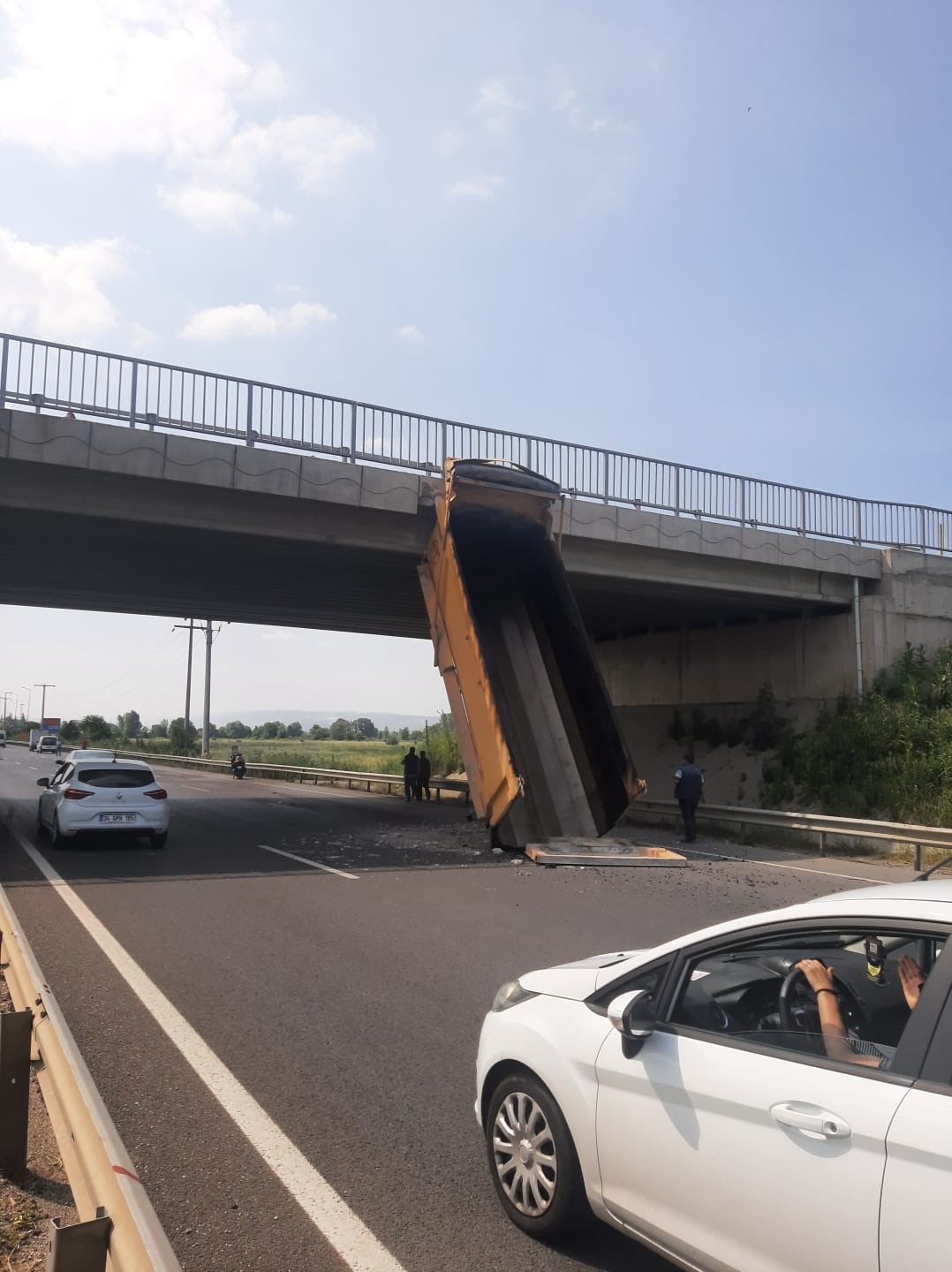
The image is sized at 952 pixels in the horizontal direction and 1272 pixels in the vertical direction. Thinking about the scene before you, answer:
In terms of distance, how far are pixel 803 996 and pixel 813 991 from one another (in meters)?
0.05

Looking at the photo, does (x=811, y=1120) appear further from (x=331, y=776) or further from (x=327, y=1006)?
(x=331, y=776)

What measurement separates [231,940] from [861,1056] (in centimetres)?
673

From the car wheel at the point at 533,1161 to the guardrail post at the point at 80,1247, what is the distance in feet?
5.42

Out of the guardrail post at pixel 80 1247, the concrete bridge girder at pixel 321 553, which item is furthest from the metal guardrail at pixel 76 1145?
the concrete bridge girder at pixel 321 553

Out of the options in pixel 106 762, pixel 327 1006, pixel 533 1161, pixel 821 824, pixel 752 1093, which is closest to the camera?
pixel 752 1093

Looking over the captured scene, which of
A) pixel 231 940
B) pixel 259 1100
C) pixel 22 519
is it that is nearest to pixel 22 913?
pixel 231 940

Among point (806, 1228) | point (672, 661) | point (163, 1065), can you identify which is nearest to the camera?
point (806, 1228)

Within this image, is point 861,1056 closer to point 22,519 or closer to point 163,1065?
point 163,1065

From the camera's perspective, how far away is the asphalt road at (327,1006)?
3748 mm

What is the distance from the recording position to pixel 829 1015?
123 inches

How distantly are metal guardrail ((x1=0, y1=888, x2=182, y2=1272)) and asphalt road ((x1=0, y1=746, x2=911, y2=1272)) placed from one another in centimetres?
63

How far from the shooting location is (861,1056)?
2842 millimetres

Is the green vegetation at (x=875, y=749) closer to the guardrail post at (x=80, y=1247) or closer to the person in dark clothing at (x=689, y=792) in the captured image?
the person in dark clothing at (x=689, y=792)

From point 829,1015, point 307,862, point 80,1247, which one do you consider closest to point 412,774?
point 307,862
